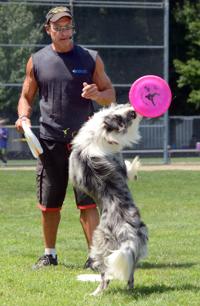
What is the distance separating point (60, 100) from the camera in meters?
7.80

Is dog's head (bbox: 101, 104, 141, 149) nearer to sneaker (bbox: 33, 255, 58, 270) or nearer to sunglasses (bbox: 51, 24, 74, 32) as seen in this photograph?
sunglasses (bbox: 51, 24, 74, 32)

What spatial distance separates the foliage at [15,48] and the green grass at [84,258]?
10.8m

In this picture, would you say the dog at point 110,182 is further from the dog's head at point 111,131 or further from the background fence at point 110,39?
the background fence at point 110,39

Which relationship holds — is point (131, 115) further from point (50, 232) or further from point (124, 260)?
point (50, 232)

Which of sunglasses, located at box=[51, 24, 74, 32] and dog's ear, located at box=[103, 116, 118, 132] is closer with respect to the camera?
dog's ear, located at box=[103, 116, 118, 132]

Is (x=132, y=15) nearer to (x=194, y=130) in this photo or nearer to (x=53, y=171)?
(x=194, y=130)

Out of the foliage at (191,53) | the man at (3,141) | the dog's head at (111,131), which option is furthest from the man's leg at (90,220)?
the foliage at (191,53)

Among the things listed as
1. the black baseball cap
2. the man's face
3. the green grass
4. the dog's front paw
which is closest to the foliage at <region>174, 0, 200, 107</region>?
the green grass

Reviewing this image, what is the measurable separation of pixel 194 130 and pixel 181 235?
2434cm

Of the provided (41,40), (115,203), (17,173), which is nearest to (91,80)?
(115,203)

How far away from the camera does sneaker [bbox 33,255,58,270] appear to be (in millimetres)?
8015

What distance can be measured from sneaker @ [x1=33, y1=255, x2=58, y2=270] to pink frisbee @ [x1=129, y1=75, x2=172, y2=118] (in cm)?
202

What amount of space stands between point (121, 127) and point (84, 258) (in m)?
2.79

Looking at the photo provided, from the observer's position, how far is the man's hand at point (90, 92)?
713 cm
